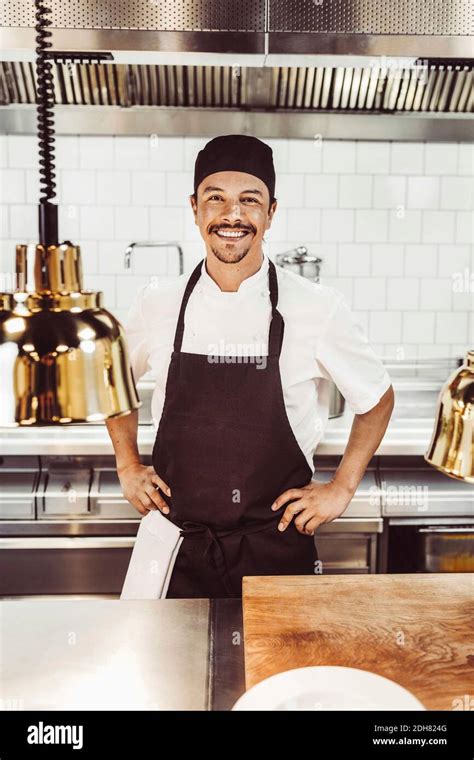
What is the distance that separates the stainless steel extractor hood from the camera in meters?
1.86

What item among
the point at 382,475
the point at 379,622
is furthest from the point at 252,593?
the point at 382,475

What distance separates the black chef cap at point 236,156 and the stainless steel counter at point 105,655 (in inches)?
46.7

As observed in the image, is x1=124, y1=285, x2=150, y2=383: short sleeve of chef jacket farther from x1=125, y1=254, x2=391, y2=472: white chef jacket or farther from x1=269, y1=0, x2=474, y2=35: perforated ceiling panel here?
x1=269, y1=0, x2=474, y2=35: perforated ceiling panel

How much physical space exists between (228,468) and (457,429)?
3.70ft

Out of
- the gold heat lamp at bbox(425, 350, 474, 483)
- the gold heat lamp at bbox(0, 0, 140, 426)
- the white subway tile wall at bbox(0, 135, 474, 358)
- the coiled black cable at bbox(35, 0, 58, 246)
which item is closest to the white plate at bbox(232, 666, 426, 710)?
the gold heat lamp at bbox(425, 350, 474, 483)

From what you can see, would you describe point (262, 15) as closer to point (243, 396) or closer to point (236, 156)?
point (236, 156)

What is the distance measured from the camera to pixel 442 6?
6.14 feet

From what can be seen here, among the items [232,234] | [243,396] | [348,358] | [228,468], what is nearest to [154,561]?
[228,468]

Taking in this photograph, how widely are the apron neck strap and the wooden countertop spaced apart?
30.3 inches

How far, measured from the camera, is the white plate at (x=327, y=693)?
975 millimetres

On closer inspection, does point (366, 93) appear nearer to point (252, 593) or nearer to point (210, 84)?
point (210, 84)

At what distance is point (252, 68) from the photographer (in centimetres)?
273

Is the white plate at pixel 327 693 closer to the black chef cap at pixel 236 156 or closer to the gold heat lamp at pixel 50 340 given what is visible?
the gold heat lamp at pixel 50 340

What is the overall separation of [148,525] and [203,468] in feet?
0.78
